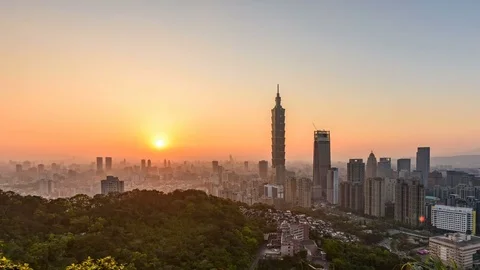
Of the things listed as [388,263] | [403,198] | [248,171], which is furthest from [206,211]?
[248,171]

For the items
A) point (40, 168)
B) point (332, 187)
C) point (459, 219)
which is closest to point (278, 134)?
point (332, 187)

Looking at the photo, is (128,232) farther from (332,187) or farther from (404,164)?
(404,164)

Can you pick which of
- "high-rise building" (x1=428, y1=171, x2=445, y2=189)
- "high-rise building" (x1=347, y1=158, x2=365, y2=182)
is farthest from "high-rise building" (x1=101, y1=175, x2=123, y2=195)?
"high-rise building" (x1=428, y1=171, x2=445, y2=189)

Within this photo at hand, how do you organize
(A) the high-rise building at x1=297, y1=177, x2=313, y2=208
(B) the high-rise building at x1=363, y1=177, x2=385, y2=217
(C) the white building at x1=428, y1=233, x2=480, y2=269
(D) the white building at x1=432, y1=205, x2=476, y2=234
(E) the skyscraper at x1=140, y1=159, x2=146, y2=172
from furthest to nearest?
(E) the skyscraper at x1=140, y1=159, x2=146, y2=172
(A) the high-rise building at x1=297, y1=177, x2=313, y2=208
(B) the high-rise building at x1=363, y1=177, x2=385, y2=217
(D) the white building at x1=432, y1=205, x2=476, y2=234
(C) the white building at x1=428, y1=233, x2=480, y2=269

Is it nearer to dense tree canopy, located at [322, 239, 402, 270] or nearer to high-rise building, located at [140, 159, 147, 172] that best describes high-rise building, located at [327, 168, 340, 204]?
dense tree canopy, located at [322, 239, 402, 270]

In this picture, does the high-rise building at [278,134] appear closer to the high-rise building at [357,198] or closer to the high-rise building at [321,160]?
the high-rise building at [321,160]

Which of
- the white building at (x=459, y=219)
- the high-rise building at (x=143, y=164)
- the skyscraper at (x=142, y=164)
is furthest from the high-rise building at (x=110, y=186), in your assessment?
the high-rise building at (x=143, y=164)
